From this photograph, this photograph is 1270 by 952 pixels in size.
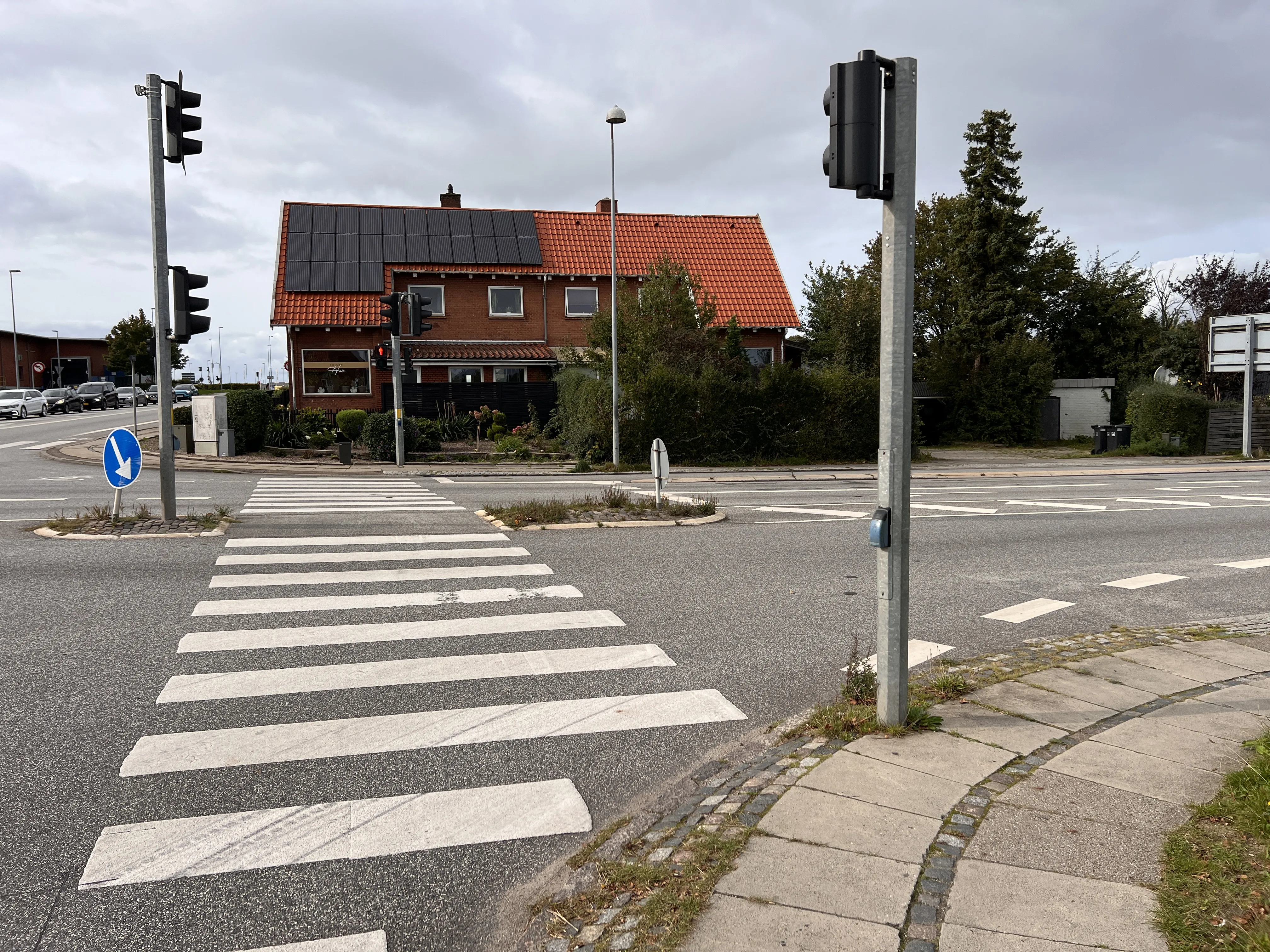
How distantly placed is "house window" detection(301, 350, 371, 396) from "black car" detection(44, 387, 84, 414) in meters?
28.1

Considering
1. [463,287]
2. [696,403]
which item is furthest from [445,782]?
[463,287]

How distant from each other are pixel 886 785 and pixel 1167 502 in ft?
51.4

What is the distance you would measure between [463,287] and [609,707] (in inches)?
1392

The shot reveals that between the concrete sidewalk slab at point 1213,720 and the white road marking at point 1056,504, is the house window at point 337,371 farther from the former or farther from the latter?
the concrete sidewalk slab at point 1213,720

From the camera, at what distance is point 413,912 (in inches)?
138

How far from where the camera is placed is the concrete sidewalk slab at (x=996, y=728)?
16.0 ft

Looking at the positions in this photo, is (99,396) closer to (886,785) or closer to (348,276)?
(348,276)

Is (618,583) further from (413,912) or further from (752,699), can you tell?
(413,912)

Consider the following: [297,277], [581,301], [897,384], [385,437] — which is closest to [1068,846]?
[897,384]

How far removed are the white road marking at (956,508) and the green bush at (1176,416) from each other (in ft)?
62.8

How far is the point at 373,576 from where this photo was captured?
31.3ft

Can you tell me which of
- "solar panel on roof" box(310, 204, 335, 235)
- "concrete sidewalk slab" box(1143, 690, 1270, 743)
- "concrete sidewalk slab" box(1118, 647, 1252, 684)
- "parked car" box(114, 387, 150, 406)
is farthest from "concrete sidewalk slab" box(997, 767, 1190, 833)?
"parked car" box(114, 387, 150, 406)

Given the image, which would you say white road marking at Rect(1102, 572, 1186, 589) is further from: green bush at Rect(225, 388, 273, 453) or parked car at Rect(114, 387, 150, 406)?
parked car at Rect(114, 387, 150, 406)

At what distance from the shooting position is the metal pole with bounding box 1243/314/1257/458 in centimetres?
3023
